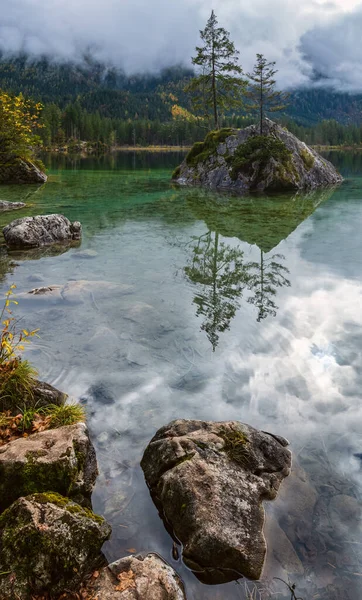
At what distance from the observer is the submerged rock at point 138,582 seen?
3.90m

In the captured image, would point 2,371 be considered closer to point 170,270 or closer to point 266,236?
point 170,270

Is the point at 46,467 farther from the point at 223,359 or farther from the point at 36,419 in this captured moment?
the point at 223,359

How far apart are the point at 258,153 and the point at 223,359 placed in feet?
108

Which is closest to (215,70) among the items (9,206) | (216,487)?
(9,206)

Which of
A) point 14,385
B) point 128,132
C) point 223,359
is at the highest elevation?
point 128,132

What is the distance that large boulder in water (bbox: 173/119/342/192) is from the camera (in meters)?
37.3

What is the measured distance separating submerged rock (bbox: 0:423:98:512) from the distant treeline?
135083 mm

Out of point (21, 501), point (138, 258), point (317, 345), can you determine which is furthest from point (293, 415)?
point (138, 258)

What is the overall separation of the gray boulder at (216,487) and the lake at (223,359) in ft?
0.54

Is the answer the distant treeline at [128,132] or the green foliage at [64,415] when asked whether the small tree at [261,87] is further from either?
the distant treeline at [128,132]

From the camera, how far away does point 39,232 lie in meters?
17.9

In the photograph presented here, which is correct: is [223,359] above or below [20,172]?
below

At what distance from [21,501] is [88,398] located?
3047 millimetres

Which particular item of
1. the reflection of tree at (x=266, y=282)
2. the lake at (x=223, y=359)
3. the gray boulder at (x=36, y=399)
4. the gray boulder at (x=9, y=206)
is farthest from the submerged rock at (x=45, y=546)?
the gray boulder at (x=9, y=206)
